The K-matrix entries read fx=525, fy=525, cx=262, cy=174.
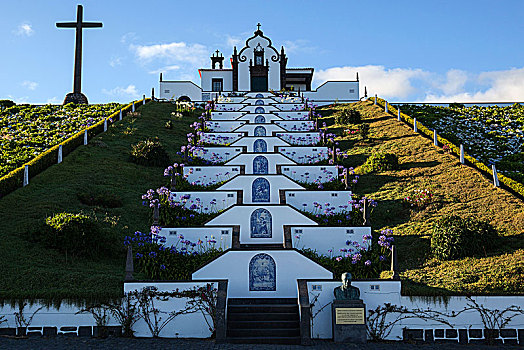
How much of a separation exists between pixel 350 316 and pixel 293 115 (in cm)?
2719

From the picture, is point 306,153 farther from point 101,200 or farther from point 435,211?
point 101,200

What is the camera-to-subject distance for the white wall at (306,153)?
2767 cm

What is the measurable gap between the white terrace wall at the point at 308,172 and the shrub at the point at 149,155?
6.59 metres

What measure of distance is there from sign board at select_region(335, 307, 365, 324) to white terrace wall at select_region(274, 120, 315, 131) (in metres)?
23.4

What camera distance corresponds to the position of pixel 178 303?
42.2 ft

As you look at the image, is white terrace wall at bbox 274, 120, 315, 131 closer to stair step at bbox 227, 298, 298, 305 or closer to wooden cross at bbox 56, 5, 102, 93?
wooden cross at bbox 56, 5, 102, 93

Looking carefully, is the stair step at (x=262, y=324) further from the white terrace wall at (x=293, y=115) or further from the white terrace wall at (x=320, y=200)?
the white terrace wall at (x=293, y=115)

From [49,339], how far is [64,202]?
317 inches

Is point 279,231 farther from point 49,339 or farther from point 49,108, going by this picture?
point 49,108

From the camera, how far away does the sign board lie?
12.4 meters

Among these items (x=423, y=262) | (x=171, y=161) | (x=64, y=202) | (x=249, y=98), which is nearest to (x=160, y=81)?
(x=249, y=98)

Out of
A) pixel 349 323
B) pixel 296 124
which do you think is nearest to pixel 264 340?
pixel 349 323

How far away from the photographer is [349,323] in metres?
12.4

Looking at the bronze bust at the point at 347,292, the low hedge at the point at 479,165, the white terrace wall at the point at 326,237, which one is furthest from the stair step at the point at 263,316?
the low hedge at the point at 479,165
